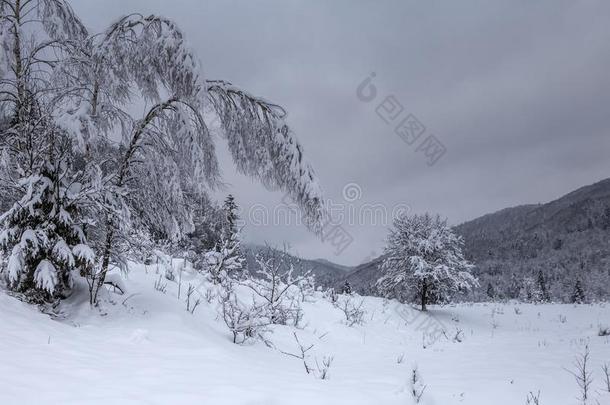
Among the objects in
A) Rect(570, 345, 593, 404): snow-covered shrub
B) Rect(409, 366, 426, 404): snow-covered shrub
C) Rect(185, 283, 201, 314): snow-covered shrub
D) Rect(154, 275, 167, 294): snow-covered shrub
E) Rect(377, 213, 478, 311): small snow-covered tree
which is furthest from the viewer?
Rect(377, 213, 478, 311): small snow-covered tree

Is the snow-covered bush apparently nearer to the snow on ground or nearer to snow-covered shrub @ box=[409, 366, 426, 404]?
the snow on ground

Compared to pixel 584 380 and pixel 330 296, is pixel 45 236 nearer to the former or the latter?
pixel 584 380

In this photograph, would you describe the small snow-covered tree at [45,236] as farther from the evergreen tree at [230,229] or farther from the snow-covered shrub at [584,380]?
the snow-covered shrub at [584,380]

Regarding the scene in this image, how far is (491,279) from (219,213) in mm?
91808

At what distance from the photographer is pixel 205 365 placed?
11.9ft

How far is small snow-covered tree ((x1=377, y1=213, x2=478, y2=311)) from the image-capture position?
65.2 feet

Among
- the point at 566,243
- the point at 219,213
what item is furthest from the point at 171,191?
the point at 566,243

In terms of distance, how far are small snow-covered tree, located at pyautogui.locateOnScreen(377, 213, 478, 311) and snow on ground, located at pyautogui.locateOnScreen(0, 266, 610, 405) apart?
12682mm

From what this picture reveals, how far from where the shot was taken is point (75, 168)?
5.64 m

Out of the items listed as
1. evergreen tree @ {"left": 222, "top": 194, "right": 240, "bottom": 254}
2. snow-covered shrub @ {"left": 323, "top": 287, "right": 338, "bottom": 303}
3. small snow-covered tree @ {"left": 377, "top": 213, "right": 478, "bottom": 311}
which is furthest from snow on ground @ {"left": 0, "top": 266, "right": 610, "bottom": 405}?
small snow-covered tree @ {"left": 377, "top": 213, "right": 478, "bottom": 311}

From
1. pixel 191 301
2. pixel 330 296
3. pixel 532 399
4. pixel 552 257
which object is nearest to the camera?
pixel 532 399

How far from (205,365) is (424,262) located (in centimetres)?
1757

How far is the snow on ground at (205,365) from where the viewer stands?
8.79ft

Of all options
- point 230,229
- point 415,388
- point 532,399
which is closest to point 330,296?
point 230,229
